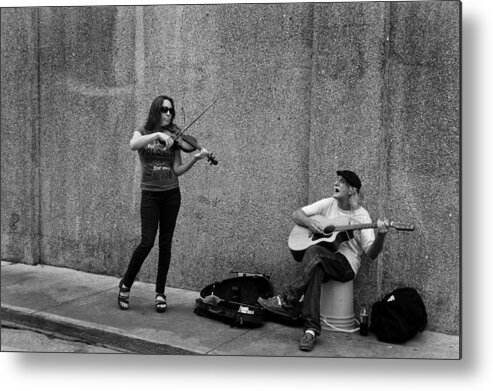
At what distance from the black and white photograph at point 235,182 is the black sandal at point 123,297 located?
12mm

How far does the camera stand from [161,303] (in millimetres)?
5371

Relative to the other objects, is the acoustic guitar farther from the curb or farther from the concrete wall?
the curb

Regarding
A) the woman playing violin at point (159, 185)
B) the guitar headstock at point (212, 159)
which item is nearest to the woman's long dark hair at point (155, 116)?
the woman playing violin at point (159, 185)

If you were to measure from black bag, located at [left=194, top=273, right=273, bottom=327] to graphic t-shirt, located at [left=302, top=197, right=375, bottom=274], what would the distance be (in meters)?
0.67

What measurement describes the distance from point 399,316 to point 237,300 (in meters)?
1.15

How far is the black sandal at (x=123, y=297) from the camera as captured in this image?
5.34 m

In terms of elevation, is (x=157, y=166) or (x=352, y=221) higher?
(x=157, y=166)

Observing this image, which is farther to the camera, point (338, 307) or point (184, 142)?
point (184, 142)

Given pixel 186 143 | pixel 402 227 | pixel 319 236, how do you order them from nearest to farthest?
pixel 402 227 < pixel 319 236 < pixel 186 143

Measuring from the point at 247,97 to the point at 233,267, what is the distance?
4.06 feet

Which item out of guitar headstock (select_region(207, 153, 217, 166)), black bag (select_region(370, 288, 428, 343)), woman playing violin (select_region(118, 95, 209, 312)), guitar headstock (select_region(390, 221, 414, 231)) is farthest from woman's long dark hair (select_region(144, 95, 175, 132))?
black bag (select_region(370, 288, 428, 343))

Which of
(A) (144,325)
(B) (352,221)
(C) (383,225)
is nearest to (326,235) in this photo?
(B) (352,221)

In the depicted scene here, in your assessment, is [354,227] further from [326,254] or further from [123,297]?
[123,297]

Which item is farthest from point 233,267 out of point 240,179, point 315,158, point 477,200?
point 477,200
